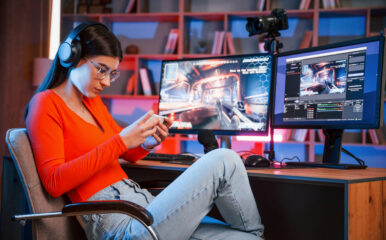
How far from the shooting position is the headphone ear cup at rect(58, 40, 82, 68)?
1292 mm

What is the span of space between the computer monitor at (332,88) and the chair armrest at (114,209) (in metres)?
0.88

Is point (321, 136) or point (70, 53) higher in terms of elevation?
point (70, 53)

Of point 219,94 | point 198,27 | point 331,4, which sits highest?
point 331,4

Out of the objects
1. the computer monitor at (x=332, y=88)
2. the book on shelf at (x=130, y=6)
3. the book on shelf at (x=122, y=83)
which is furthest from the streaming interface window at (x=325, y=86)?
the book on shelf at (x=122, y=83)

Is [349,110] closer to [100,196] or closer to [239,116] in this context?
[239,116]

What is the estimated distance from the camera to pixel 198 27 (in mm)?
4086

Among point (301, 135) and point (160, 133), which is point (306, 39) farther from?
point (160, 133)

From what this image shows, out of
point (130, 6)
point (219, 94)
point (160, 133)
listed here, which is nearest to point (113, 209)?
point (160, 133)

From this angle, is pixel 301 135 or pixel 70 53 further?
pixel 301 135

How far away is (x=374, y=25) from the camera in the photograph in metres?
3.69

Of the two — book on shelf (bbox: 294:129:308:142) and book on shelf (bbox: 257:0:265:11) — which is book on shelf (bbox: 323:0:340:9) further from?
book on shelf (bbox: 294:129:308:142)

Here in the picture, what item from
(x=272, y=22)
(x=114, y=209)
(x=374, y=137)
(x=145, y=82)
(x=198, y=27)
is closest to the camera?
(x=114, y=209)

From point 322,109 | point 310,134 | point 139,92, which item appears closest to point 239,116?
point 322,109

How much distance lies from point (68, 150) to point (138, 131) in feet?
0.86
